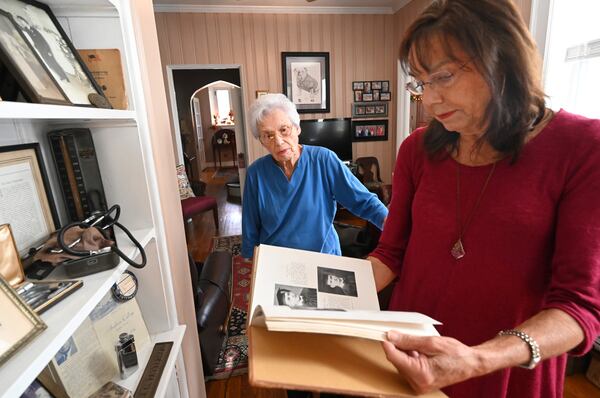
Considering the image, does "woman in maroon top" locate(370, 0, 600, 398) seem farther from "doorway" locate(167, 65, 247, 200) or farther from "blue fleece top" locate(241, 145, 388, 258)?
"doorway" locate(167, 65, 247, 200)

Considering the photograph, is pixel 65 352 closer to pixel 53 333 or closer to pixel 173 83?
pixel 53 333

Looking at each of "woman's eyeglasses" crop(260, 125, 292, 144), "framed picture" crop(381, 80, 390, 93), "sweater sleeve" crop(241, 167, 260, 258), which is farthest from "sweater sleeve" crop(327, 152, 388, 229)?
"framed picture" crop(381, 80, 390, 93)

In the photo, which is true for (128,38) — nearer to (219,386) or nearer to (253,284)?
(253,284)

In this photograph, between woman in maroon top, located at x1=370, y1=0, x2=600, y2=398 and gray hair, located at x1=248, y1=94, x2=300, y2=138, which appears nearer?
woman in maroon top, located at x1=370, y1=0, x2=600, y2=398

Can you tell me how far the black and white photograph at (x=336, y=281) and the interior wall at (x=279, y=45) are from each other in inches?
146

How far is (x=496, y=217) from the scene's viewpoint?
652mm

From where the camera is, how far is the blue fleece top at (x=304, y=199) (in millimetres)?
1374

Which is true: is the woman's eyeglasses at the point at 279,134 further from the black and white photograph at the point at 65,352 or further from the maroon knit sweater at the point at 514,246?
the black and white photograph at the point at 65,352

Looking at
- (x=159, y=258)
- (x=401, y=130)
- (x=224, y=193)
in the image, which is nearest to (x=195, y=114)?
(x=224, y=193)

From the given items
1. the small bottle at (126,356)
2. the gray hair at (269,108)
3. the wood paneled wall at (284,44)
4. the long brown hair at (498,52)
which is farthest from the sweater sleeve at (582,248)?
the wood paneled wall at (284,44)

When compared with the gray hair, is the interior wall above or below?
above

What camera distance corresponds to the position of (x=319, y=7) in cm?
412

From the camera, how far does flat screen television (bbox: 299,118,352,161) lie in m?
4.35

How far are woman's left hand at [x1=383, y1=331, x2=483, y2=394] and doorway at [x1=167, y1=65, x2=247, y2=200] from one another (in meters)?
5.48
